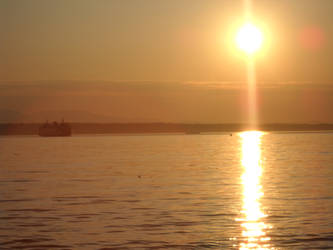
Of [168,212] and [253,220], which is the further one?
[168,212]

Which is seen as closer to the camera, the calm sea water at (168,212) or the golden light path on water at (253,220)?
the golden light path on water at (253,220)

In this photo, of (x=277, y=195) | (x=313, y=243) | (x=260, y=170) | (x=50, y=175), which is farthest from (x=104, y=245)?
(x=260, y=170)

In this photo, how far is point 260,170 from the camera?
53906mm

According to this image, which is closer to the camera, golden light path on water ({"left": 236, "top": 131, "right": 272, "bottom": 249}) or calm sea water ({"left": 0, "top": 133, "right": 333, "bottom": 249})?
golden light path on water ({"left": 236, "top": 131, "right": 272, "bottom": 249})

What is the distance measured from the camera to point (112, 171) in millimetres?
52938

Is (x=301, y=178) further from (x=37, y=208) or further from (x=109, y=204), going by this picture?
(x=37, y=208)

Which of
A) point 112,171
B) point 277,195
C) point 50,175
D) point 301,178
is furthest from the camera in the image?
point 112,171

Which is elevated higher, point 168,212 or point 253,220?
point 168,212

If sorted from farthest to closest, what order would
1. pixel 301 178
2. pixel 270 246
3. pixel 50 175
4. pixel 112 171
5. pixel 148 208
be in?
pixel 112 171 < pixel 50 175 < pixel 301 178 < pixel 148 208 < pixel 270 246

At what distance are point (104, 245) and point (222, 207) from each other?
359 inches

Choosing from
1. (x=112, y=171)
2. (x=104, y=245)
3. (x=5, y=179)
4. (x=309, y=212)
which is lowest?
(x=104, y=245)

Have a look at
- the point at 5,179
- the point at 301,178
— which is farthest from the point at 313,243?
the point at 5,179

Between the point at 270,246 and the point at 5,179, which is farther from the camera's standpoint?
the point at 5,179

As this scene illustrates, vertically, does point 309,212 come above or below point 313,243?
above
